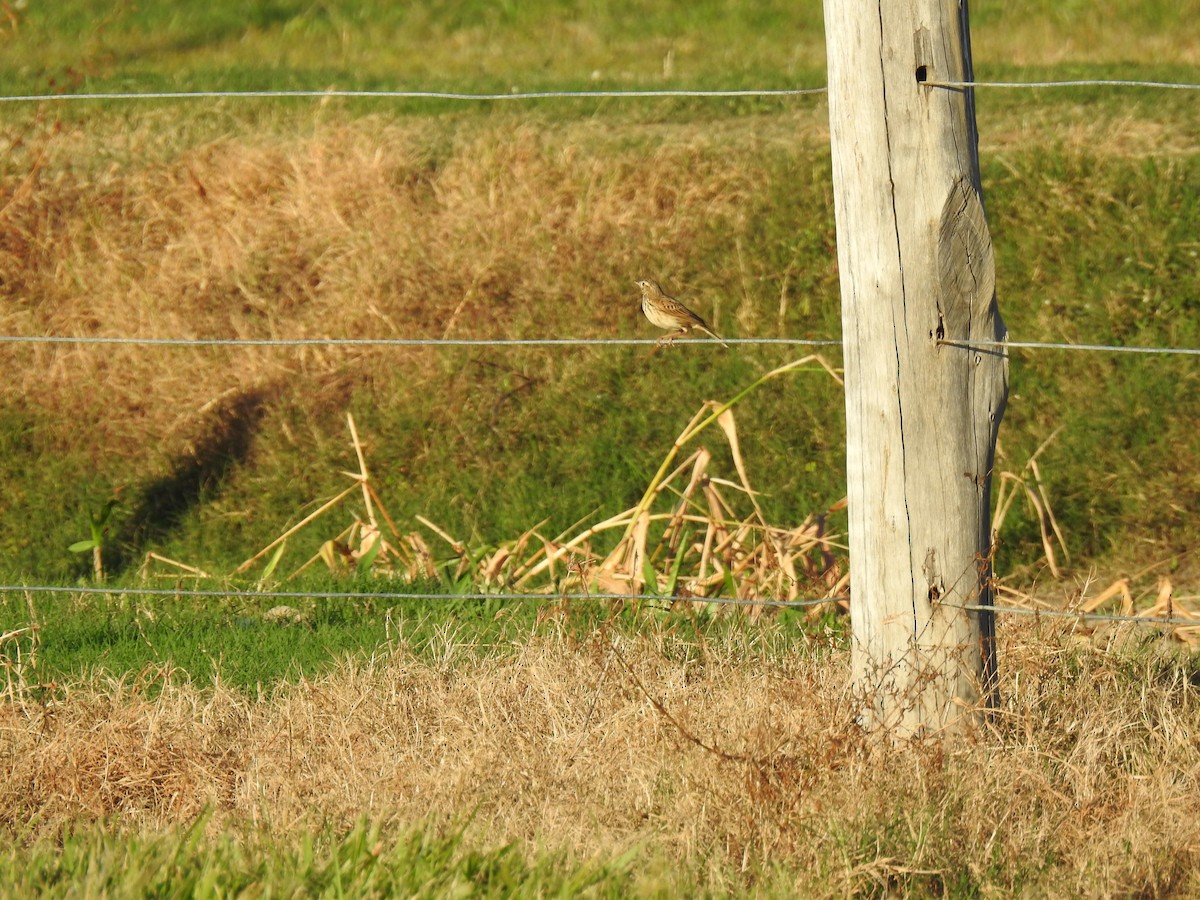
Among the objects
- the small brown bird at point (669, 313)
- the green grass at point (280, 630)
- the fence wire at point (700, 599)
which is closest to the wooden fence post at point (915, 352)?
the fence wire at point (700, 599)

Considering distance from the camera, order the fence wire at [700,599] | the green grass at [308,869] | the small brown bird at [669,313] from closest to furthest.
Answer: the green grass at [308,869], the fence wire at [700,599], the small brown bird at [669,313]

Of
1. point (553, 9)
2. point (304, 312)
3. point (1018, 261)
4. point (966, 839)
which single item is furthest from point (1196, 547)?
point (553, 9)

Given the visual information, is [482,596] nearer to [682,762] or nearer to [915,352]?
[682,762]

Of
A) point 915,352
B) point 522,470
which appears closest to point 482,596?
point 915,352

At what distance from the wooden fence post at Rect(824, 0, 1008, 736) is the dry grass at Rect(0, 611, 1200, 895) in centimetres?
25

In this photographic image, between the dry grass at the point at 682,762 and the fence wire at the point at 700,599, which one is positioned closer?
the dry grass at the point at 682,762

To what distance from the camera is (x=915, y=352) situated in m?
3.82

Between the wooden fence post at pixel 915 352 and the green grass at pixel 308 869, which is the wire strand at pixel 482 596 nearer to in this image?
the wooden fence post at pixel 915 352

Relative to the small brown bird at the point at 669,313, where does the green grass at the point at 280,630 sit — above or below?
below

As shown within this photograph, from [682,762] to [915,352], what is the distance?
4.00ft

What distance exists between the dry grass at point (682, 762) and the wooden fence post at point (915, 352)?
9.8 inches

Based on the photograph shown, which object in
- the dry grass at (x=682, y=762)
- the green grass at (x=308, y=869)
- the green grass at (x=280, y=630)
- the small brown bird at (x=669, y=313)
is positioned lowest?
the green grass at (x=280, y=630)

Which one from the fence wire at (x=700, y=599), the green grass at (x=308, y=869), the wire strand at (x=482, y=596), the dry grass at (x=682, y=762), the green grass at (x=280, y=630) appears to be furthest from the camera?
the green grass at (x=280, y=630)

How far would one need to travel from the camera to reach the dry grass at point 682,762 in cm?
368
